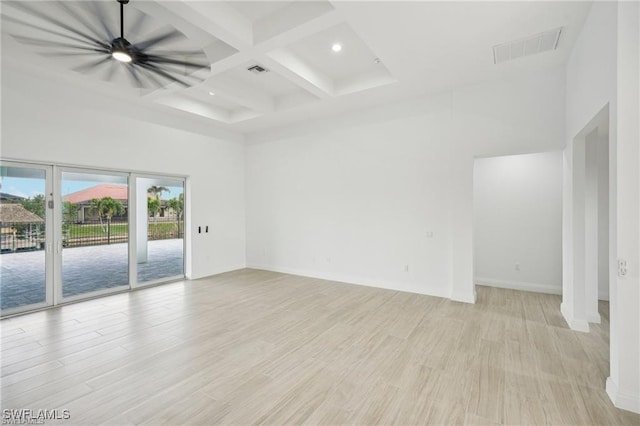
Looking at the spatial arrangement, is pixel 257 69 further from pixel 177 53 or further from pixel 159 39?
pixel 159 39

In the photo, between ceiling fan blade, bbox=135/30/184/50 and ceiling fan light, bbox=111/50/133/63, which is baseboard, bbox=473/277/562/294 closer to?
ceiling fan blade, bbox=135/30/184/50

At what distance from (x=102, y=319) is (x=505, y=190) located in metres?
7.09

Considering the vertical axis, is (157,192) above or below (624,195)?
above

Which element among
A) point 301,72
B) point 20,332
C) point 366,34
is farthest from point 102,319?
point 366,34

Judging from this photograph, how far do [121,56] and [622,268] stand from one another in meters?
4.48

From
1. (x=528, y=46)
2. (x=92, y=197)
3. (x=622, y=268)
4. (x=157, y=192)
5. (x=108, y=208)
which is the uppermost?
(x=528, y=46)

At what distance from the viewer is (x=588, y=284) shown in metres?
3.66

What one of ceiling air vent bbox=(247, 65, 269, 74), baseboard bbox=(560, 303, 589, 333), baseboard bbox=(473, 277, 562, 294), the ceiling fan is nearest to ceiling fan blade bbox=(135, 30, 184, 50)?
the ceiling fan

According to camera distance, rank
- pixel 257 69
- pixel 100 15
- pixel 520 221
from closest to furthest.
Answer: pixel 100 15 < pixel 257 69 < pixel 520 221

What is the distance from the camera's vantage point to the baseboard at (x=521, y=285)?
5031mm

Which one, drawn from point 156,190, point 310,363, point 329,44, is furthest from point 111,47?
point 156,190

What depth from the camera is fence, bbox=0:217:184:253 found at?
416cm

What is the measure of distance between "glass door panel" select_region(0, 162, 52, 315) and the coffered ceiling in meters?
1.63

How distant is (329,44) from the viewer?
3.91 m
